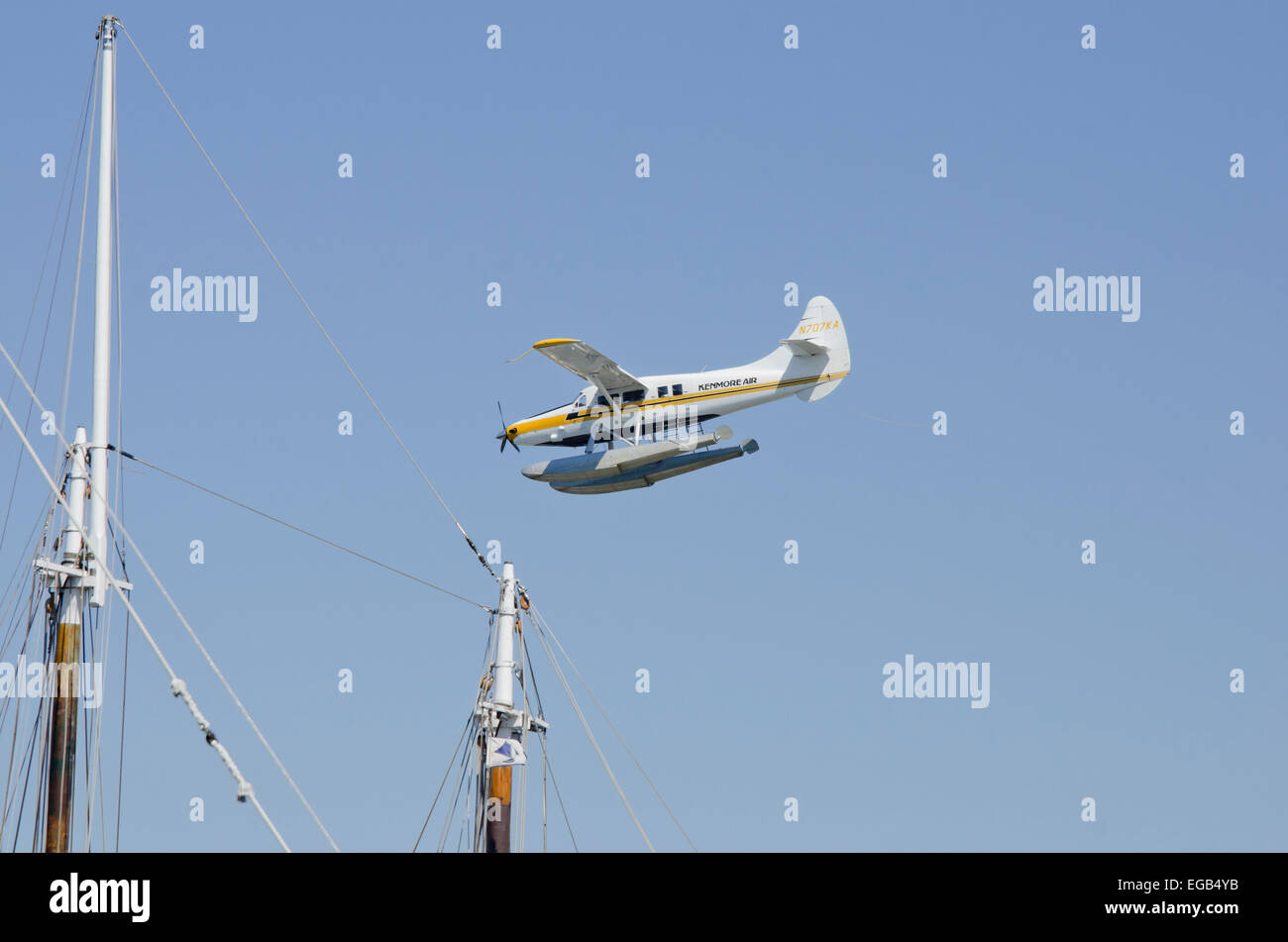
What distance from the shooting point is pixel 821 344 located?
68688mm

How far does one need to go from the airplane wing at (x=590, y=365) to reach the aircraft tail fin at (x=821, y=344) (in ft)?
18.7

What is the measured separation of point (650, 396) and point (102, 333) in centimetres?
2309

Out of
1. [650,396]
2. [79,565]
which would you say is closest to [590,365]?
[650,396]

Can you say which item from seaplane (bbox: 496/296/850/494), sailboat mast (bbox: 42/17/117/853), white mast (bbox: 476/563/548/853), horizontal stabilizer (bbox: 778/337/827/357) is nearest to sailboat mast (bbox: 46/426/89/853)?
sailboat mast (bbox: 42/17/117/853)

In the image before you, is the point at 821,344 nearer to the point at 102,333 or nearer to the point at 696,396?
the point at 696,396

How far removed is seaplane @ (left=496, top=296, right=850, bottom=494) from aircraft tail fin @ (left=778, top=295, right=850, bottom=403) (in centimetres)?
3

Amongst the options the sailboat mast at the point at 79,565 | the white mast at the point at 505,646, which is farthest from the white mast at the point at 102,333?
the white mast at the point at 505,646

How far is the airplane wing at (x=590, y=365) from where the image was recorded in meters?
66.5

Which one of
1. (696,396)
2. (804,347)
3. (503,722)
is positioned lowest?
(503,722)

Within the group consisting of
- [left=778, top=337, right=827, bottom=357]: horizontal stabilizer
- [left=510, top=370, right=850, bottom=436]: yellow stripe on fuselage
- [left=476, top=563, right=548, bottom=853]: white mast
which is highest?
[left=778, top=337, right=827, bottom=357]: horizontal stabilizer

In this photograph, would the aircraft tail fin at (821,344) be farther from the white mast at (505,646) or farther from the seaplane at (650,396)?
the white mast at (505,646)

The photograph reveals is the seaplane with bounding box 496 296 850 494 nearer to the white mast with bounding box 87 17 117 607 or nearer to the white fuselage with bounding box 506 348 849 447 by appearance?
the white fuselage with bounding box 506 348 849 447

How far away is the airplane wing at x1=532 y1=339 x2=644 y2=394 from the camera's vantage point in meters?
66.5
